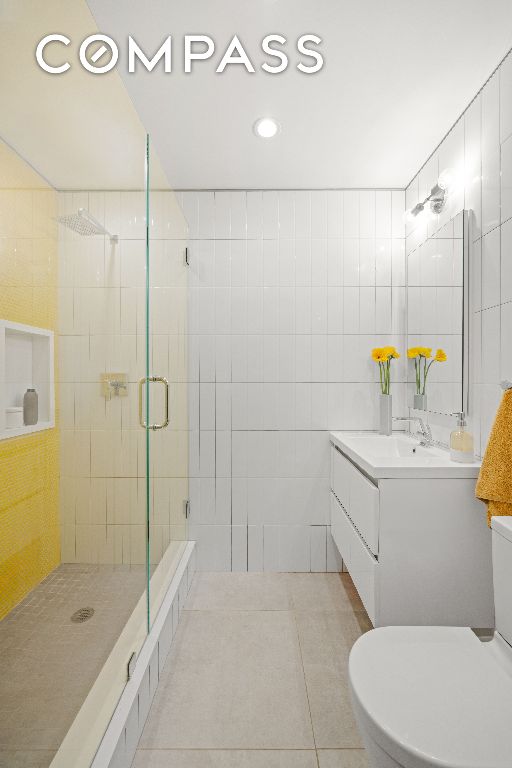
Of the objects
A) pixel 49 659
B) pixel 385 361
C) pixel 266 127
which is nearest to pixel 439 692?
pixel 49 659

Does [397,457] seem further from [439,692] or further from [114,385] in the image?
[114,385]

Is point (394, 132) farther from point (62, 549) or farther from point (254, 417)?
point (62, 549)

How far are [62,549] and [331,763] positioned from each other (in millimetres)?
1072

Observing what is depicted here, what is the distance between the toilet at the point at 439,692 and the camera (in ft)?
2.74

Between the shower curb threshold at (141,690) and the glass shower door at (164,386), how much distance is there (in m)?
0.06

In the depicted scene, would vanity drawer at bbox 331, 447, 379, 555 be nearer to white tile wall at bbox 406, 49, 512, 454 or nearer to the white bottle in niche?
white tile wall at bbox 406, 49, 512, 454

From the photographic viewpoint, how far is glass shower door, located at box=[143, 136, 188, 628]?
171 centimetres

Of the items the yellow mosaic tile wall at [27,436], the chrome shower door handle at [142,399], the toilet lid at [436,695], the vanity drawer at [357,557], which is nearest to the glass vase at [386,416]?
the vanity drawer at [357,557]

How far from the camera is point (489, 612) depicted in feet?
→ 5.29

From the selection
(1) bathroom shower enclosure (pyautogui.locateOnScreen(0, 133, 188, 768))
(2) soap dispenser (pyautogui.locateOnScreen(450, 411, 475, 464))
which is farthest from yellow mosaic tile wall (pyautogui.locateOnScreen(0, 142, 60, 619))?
(2) soap dispenser (pyautogui.locateOnScreen(450, 411, 475, 464))

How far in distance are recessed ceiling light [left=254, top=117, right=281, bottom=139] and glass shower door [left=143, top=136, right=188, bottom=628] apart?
485 millimetres

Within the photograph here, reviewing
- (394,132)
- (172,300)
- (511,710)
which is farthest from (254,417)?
(511,710)

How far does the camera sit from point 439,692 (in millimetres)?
971

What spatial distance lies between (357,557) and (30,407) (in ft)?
5.03
